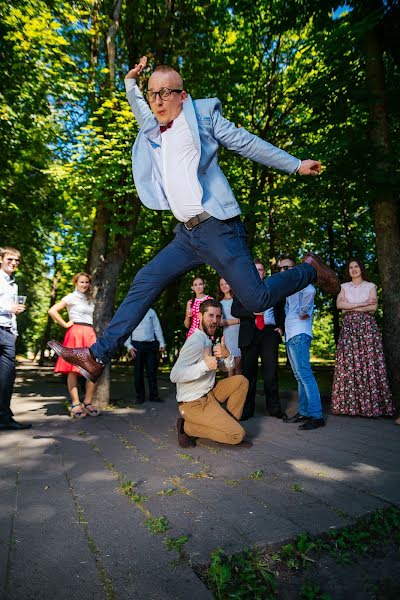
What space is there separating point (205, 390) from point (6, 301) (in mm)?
2899

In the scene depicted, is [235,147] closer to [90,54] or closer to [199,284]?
[199,284]

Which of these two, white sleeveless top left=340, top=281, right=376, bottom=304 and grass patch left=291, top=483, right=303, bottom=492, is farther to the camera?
white sleeveless top left=340, top=281, right=376, bottom=304

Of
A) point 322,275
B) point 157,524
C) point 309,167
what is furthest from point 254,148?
point 157,524

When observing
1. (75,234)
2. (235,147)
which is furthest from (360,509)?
(75,234)

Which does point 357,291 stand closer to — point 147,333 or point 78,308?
point 147,333

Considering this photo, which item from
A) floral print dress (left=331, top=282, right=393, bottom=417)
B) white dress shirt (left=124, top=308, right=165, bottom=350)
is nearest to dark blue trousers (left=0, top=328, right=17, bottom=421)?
white dress shirt (left=124, top=308, right=165, bottom=350)

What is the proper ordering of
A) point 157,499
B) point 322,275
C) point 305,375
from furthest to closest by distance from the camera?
point 305,375, point 322,275, point 157,499

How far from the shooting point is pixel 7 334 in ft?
18.3

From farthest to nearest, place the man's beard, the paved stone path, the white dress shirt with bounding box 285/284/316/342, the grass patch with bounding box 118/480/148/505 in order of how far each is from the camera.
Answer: the white dress shirt with bounding box 285/284/316/342
the man's beard
the grass patch with bounding box 118/480/148/505
the paved stone path

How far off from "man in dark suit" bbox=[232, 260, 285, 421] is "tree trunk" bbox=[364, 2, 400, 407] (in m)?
1.89

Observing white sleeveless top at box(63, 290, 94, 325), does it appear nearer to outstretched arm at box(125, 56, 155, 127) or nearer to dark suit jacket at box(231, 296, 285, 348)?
dark suit jacket at box(231, 296, 285, 348)

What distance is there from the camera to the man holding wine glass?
5548 mm

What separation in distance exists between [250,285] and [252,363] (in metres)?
3.43

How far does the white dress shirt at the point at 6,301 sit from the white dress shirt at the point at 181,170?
3313 mm
